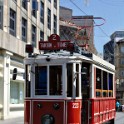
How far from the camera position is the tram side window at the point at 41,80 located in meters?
13.0

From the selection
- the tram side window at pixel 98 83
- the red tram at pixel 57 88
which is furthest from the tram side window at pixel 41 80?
the tram side window at pixel 98 83

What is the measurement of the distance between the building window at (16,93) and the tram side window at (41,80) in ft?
57.3

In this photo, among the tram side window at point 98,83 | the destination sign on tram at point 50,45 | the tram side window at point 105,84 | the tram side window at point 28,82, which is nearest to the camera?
the tram side window at point 28,82

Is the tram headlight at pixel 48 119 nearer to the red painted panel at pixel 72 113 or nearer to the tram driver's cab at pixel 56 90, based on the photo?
the tram driver's cab at pixel 56 90

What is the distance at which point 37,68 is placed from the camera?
13.2 meters

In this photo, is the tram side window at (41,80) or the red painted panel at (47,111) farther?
the tram side window at (41,80)

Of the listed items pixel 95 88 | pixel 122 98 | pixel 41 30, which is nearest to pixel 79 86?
pixel 95 88

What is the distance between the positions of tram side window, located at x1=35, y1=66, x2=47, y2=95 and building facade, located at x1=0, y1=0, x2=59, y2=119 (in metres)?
12.0

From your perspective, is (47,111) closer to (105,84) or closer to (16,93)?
(105,84)

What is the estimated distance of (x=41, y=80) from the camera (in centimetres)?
1310

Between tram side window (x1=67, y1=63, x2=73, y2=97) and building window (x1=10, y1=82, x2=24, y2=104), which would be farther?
building window (x1=10, y1=82, x2=24, y2=104)

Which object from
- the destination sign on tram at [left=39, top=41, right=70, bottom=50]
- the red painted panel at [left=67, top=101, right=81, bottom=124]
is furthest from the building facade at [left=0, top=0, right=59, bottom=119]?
the red painted panel at [left=67, top=101, right=81, bottom=124]

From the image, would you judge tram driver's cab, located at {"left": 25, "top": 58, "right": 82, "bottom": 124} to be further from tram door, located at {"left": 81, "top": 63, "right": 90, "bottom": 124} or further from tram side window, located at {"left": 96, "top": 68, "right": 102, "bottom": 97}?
tram side window, located at {"left": 96, "top": 68, "right": 102, "bottom": 97}

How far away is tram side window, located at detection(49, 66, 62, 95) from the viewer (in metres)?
12.9
